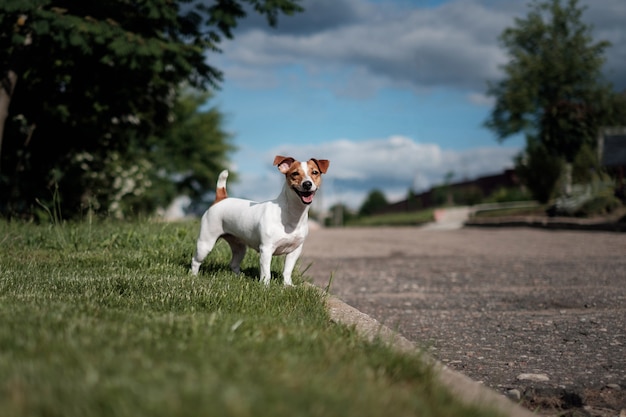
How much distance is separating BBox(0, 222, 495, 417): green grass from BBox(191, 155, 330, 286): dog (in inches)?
15.4

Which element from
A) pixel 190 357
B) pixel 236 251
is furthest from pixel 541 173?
pixel 190 357

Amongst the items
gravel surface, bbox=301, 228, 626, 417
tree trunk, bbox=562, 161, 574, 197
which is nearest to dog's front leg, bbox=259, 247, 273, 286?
gravel surface, bbox=301, 228, 626, 417

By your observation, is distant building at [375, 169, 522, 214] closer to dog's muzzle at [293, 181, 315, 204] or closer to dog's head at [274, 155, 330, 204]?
dog's head at [274, 155, 330, 204]

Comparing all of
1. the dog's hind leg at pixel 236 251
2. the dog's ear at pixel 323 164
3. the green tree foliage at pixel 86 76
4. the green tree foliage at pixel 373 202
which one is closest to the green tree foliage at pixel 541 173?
the green tree foliage at pixel 86 76

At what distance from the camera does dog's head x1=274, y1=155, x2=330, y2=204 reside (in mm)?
5504

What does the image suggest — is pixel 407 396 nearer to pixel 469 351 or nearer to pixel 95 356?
pixel 95 356

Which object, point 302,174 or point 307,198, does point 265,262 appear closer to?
point 307,198

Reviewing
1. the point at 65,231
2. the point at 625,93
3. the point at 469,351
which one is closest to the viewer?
the point at 469,351

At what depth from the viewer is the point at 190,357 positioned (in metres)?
2.80

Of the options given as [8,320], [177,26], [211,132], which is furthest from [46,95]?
[211,132]

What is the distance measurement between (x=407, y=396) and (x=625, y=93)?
58832mm

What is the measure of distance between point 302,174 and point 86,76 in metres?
9.64

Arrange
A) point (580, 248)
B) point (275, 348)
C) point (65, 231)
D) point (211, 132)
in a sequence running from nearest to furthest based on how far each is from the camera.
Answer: point (275, 348) < point (65, 231) < point (580, 248) < point (211, 132)

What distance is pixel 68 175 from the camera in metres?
16.5
